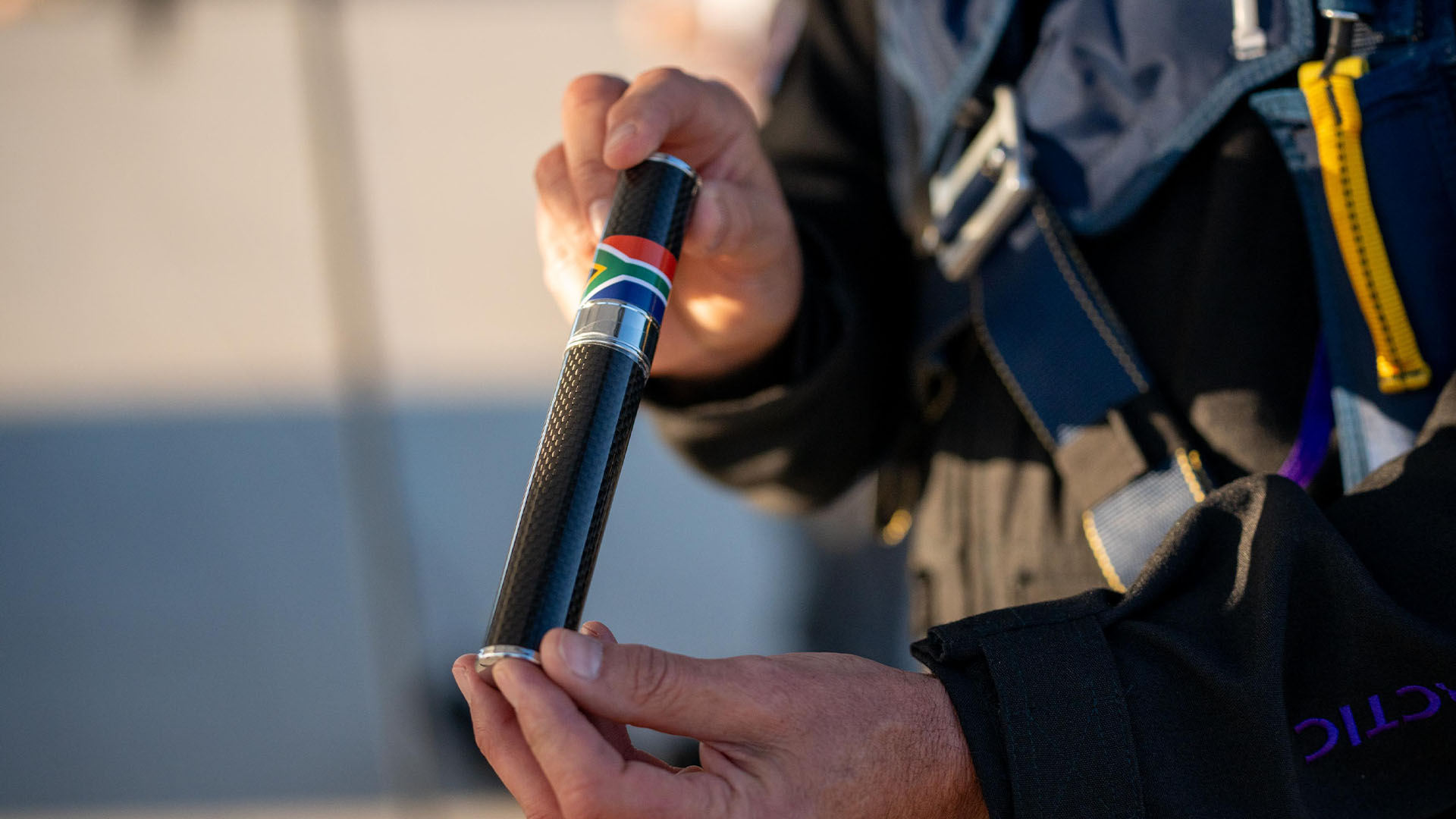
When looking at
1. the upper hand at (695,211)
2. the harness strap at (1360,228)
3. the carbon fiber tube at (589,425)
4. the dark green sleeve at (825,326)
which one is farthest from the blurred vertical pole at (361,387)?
the harness strap at (1360,228)

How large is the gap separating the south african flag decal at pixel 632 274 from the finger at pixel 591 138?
0.09 meters

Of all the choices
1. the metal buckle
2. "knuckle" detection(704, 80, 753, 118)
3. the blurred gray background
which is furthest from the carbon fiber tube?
the blurred gray background

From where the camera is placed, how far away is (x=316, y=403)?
77.7 inches

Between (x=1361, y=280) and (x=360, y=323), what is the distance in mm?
1843

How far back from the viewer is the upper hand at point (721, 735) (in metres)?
0.41

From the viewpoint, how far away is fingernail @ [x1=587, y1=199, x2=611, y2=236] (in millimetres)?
646

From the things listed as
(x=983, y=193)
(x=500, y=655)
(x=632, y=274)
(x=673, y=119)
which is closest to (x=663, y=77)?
(x=673, y=119)

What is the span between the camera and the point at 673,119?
63cm

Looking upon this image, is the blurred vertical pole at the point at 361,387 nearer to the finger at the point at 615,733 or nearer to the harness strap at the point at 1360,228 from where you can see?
the finger at the point at 615,733

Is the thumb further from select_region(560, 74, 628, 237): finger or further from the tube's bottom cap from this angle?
select_region(560, 74, 628, 237): finger

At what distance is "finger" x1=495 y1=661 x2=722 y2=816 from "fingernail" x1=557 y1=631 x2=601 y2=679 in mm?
15

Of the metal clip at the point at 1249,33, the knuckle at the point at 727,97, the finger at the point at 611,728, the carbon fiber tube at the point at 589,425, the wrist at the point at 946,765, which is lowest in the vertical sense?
the wrist at the point at 946,765

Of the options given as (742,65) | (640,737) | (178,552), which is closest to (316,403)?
(178,552)

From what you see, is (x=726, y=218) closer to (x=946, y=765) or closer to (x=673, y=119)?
(x=673, y=119)
